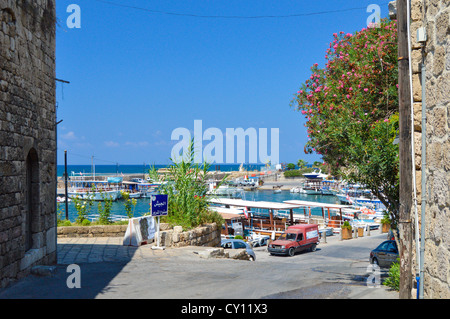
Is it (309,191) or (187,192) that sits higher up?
(187,192)

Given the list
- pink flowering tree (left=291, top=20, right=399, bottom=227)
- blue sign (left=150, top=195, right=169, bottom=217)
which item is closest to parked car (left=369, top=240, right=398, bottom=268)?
pink flowering tree (left=291, top=20, right=399, bottom=227)

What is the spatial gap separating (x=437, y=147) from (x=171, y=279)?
6809 millimetres

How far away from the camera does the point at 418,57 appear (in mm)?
6055

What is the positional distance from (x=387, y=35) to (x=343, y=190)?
2776 inches

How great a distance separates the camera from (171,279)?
10000mm

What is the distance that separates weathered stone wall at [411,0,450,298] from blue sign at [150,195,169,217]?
1023 centimetres

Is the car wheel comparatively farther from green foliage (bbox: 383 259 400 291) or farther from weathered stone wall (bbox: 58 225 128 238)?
green foliage (bbox: 383 259 400 291)

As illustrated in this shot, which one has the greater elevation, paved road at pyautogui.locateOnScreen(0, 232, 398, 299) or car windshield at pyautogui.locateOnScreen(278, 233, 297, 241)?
paved road at pyautogui.locateOnScreen(0, 232, 398, 299)

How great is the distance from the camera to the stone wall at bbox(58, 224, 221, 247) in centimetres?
1511

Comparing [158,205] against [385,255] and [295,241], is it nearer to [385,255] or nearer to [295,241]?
[385,255]

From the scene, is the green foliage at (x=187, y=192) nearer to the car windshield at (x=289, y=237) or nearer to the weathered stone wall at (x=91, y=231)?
the weathered stone wall at (x=91, y=231)

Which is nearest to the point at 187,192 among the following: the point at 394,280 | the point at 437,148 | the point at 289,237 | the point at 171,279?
the point at 171,279

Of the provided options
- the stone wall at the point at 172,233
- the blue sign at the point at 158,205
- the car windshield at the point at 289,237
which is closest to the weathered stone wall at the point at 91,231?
the stone wall at the point at 172,233
